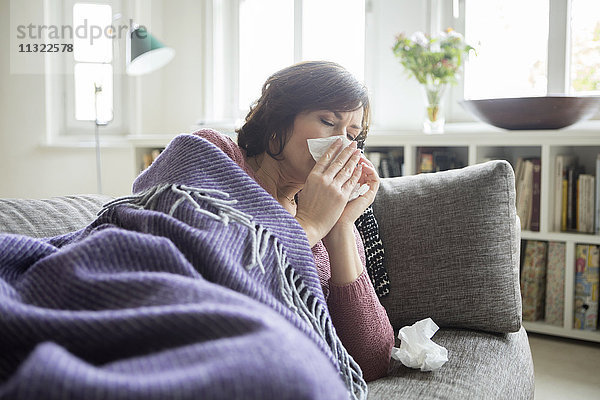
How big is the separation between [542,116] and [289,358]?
7.86ft

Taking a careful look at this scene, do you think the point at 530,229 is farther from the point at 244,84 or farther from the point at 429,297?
the point at 244,84

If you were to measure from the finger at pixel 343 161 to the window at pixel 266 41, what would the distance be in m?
2.58

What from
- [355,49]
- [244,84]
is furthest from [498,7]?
[244,84]

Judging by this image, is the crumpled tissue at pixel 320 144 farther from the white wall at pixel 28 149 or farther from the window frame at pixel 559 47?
the white wall at pixel 28 149

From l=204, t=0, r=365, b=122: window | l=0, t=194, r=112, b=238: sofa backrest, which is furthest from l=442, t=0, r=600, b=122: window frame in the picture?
l=0, t=194, r=112, b=238: sofa backrest

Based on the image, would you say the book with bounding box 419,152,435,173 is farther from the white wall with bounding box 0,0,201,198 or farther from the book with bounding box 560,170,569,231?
the white wall with bounding box 0,0,201,198

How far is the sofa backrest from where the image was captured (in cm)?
135

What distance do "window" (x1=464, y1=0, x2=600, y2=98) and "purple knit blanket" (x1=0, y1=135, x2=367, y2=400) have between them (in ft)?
8.59

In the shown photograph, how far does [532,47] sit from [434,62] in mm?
596

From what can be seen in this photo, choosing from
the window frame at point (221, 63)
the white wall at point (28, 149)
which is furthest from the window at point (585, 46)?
the white wall at point (28, 149)

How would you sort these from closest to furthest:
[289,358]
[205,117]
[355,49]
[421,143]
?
[289,358] < [421,143] < [355,49] < [205,117]

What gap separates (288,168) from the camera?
1432 millimetres

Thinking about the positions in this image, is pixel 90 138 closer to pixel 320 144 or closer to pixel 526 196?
pixel 526 196

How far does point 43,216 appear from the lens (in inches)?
55.4
